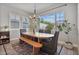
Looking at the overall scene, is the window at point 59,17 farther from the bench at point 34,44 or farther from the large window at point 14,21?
the large window at point 14,21

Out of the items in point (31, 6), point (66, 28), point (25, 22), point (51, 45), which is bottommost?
point (51, 45)

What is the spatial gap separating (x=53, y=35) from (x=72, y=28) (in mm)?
445

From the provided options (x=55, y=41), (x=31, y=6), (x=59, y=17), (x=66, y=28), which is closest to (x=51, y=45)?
(x=55, y=41)

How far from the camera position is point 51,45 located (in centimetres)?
209

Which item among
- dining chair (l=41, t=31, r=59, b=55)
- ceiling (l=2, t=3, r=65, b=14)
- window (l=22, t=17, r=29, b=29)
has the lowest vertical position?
dining chair (l=41, t=31, r=59, b=55)

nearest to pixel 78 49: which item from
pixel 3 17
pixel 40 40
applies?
pixel 40 40

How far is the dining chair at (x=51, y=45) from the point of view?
204 centimetres

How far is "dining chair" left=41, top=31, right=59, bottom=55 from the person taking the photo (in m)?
2.04

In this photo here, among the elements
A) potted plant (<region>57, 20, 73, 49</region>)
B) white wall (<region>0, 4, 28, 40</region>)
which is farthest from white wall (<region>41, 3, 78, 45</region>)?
white wall (<region>0, 4, 28, 40</region>)

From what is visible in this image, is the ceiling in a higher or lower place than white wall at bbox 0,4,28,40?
higher

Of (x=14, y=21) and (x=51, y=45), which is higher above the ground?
(x=14, y=21)

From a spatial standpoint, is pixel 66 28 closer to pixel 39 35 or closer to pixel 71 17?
pixel 71 17

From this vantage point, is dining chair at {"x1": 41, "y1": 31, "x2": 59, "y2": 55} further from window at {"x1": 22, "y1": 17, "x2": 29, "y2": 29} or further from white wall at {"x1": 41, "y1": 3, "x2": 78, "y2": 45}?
window at {"x1": 22, "y1": 17, "x2": 29, "y2": 29}
